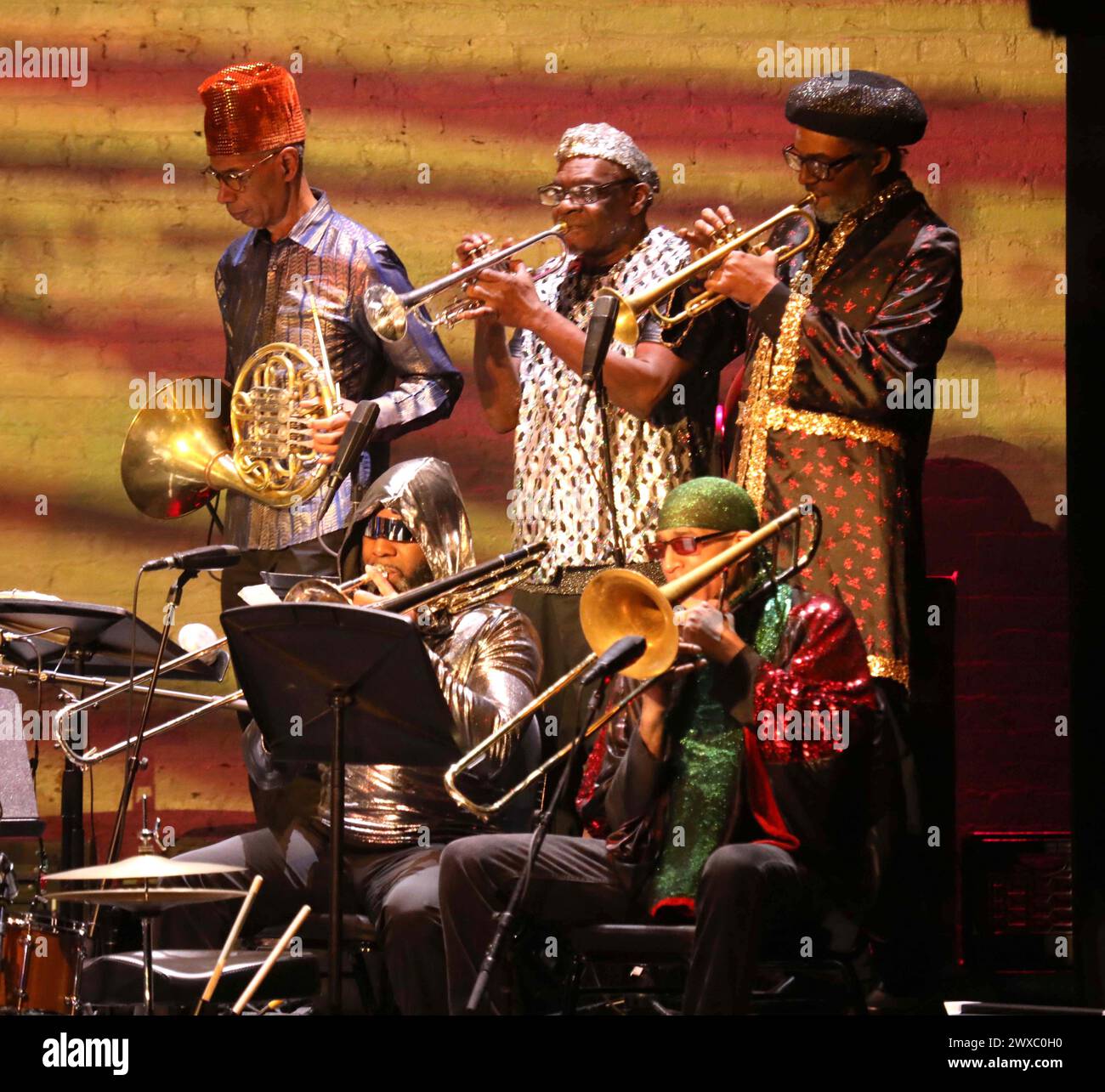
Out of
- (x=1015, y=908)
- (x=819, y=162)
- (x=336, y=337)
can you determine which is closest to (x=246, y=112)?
(x=336, y=337)

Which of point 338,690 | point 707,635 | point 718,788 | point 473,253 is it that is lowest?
point 718,788

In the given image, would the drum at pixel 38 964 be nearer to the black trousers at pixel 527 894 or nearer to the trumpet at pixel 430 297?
the black trousers at pixel 527 894

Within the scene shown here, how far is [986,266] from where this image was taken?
6391 millimetres

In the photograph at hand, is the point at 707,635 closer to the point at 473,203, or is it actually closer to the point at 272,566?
the point at 272,566

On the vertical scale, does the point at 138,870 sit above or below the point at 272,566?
below

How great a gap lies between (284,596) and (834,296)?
1623 mm

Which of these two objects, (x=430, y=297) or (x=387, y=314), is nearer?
(x=430, y=297)

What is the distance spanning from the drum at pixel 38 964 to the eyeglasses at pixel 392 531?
1.25 meters

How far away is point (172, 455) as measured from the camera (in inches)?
228

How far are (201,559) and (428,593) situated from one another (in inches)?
23.9

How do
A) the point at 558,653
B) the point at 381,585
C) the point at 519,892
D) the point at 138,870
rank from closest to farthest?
the point at 138,870
the point at 519,892
the point at 381,585
the point at 558,653

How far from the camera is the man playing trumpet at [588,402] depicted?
17.1 feet

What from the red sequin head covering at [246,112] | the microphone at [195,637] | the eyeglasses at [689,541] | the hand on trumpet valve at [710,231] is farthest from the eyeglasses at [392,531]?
the red sequin head covering at [246,112]

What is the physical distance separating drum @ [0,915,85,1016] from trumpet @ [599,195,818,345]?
6.85ft
